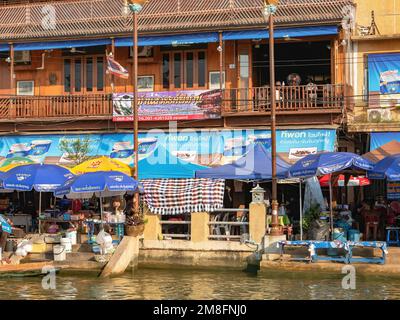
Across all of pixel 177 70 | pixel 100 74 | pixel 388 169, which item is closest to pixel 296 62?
pixel 177 70

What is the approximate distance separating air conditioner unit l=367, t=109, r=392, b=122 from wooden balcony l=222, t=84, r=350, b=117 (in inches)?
41.3

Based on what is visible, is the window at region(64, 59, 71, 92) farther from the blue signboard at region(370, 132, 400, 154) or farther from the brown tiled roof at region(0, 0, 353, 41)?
the blue signboard at region(370, 132, 400, 154)

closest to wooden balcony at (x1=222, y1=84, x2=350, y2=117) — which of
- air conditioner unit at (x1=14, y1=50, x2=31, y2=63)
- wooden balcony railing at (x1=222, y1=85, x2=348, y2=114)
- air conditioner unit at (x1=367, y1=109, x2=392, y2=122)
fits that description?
wooden balcony railing at (x1=222, y1=85, x2=348, y2=114)

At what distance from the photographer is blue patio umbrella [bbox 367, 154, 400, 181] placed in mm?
19609

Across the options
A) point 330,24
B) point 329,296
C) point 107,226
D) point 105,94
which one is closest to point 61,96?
point 105,94

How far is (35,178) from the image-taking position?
2170 cm

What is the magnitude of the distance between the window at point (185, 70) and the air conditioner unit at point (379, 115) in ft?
19.7

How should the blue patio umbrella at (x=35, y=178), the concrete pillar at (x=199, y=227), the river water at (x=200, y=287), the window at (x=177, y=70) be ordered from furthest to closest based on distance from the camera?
the window at (x=177, y=70) → the blue patio umbrella at (x=35, y=178) → the concrete pillar at (x=199, y=227) → the river water at (x=200, y=287)

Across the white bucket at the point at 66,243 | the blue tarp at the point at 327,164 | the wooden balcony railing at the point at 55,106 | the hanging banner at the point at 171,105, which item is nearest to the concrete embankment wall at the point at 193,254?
the white bucket at the point at 66,243

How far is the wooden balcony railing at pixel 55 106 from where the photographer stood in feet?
92.7

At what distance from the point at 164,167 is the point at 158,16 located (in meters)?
5.69

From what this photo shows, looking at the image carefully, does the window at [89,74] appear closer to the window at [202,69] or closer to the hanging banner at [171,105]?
the hanging banner at [171,105]

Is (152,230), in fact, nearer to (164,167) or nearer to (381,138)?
(164,167)

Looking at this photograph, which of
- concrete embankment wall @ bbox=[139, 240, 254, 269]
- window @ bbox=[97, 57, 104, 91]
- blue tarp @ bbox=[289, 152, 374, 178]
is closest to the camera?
blue tarp @ bbox=[289, 152, 374, 178]
